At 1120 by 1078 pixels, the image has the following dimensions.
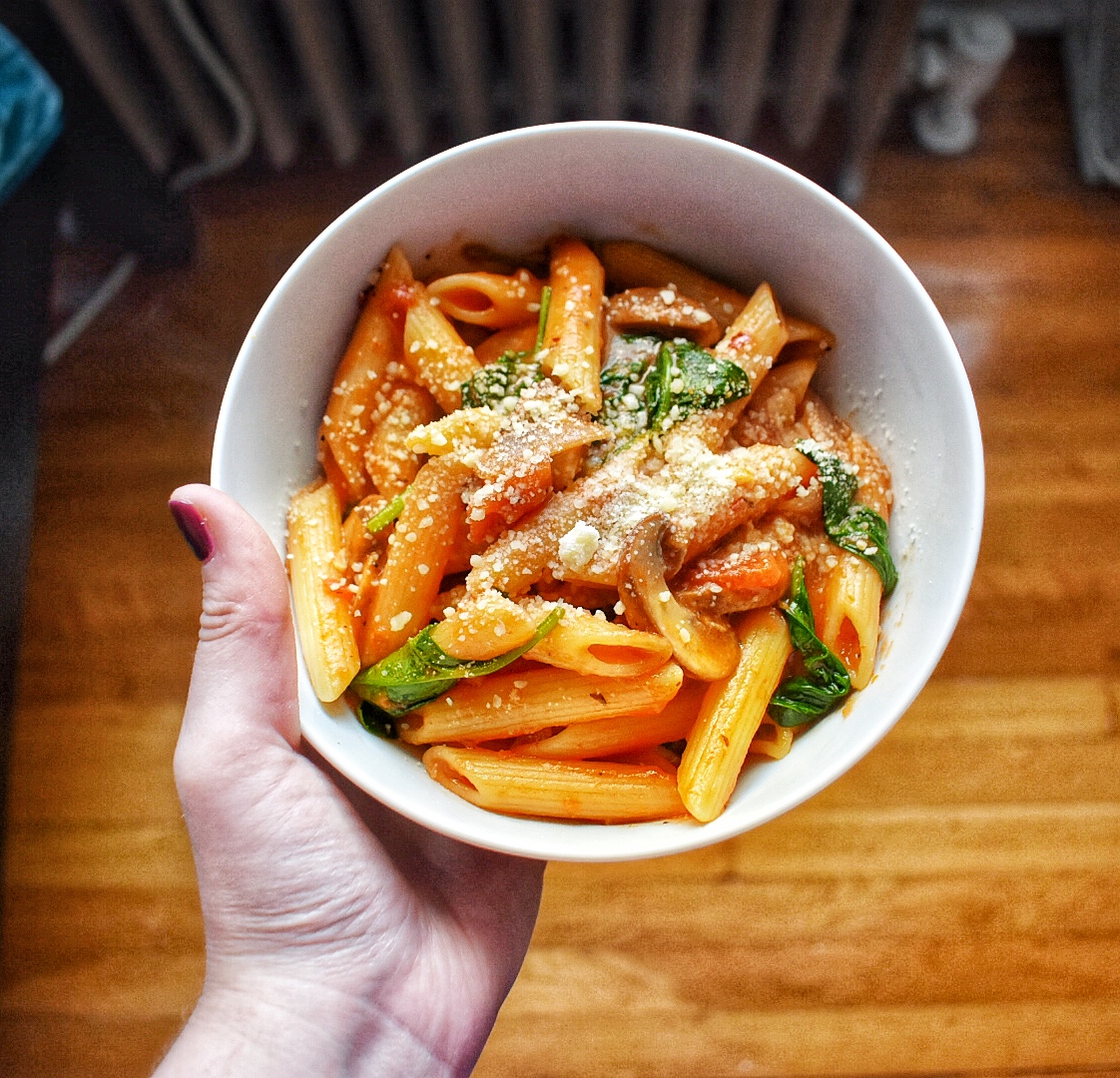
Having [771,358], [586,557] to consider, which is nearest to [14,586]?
[586,557]

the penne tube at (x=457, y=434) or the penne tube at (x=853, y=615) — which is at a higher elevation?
→ the penne tube at (x=457, y=434)

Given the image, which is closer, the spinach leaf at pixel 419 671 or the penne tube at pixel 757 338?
the spinach leaf at pixel 419 671

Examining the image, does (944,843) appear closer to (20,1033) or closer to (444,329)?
(444,329)

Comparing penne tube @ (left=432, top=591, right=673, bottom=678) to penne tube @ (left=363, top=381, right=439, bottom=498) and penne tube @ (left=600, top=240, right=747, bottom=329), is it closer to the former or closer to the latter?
penne tube @ (left=363, top=381, right=439, bottom=498)

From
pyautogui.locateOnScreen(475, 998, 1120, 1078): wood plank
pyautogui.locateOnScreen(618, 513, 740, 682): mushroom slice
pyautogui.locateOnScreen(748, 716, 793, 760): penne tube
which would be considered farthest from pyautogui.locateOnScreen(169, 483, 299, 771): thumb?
pyautogui.locateOnScreen(475, 998, 1120, 1078): wood plank

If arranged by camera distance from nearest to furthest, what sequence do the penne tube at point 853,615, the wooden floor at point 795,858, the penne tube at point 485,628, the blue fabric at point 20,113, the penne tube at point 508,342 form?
the penne tube at point 485,628 → the penne tube at point 853,615 → the penne tube at point 508,342 → the blue fabric at point 20,113 → the wooden floor at point 795,858

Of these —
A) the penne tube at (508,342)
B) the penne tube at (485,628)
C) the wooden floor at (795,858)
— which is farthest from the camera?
the wooden floor at (795,858)

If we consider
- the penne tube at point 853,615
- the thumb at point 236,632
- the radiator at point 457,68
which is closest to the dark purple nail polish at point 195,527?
the thumb at point 236,632

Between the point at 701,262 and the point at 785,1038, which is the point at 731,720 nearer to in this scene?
the point at 701,262

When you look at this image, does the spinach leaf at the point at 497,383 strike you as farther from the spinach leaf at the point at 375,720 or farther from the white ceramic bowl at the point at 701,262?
the spinach leaf at the point at 375,720

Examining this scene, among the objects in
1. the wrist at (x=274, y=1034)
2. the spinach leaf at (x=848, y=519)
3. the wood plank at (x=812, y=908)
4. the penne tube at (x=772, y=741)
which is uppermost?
the spinach leaf at (x=848, y=519)
